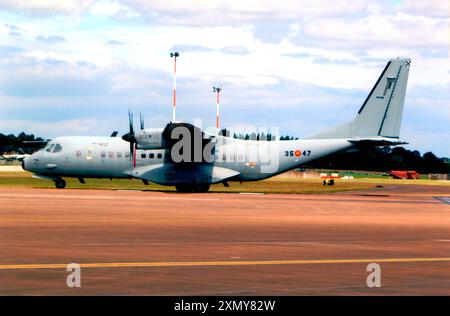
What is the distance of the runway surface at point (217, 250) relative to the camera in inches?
624

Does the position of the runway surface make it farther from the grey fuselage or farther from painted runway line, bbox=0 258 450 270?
the grey fuselage

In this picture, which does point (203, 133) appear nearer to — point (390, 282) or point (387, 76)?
point (387, 76)

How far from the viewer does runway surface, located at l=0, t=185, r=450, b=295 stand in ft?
52.0

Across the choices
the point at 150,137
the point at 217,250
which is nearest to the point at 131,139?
the point at 150,137

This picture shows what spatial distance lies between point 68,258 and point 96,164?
44454 mm

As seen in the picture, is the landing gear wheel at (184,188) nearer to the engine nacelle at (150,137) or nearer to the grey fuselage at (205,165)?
the grey fuselage at (205,165)

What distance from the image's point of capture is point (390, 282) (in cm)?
1673

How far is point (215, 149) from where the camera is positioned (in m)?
63.0

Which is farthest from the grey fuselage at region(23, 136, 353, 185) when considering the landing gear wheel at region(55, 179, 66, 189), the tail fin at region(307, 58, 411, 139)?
the landing gear wheel at region(55, 179, 66, 189)

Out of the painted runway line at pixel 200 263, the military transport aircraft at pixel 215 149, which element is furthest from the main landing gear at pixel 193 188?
the painted runway line at pixel 200 263

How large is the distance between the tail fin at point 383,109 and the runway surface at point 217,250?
18.8 meters

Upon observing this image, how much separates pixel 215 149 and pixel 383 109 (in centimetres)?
1160

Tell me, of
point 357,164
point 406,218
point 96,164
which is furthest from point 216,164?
point 357,164

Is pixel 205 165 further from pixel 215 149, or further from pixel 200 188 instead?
pixel 200 188
